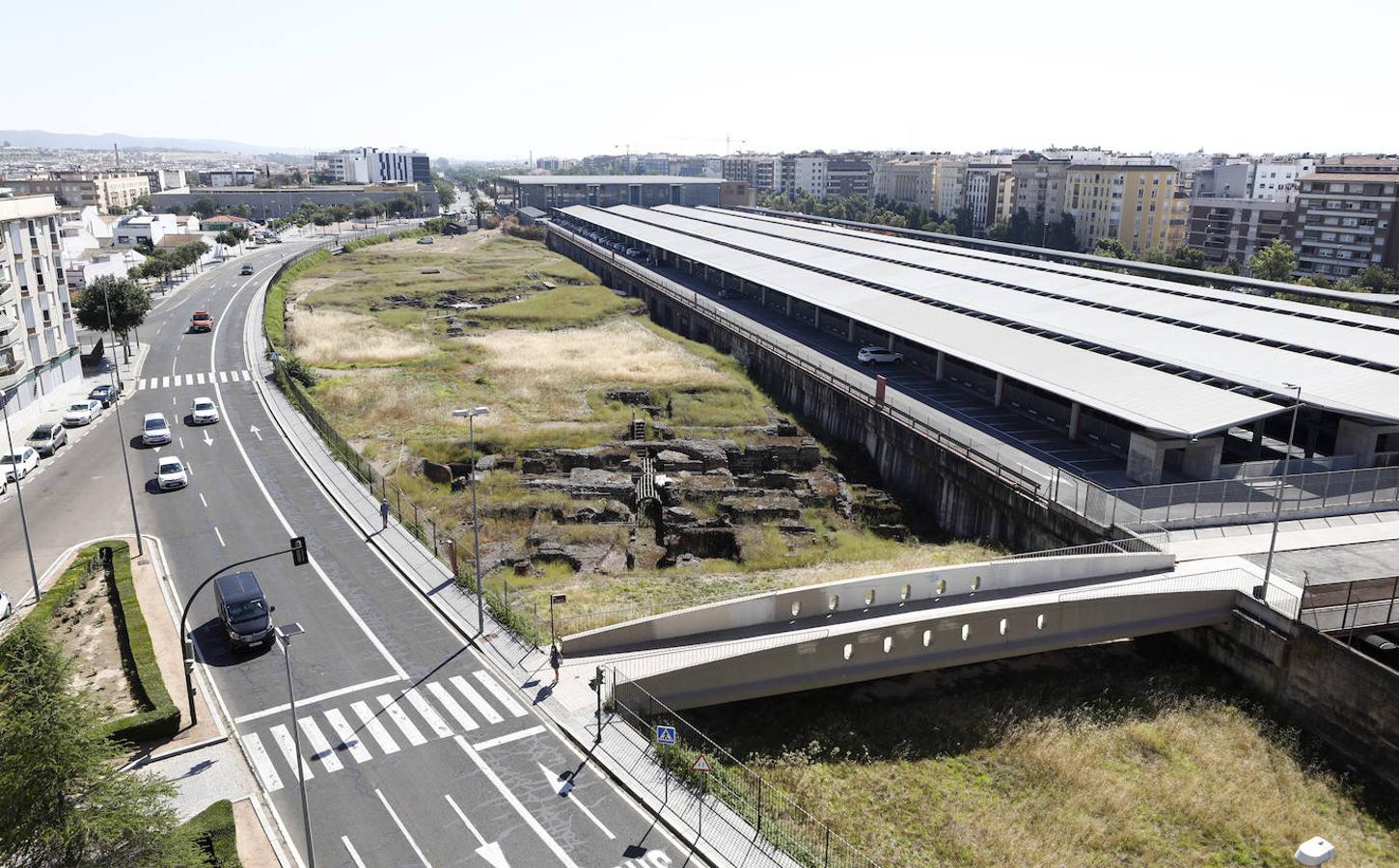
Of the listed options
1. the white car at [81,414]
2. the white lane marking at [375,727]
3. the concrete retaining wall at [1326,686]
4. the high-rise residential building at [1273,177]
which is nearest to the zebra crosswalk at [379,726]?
the white lane marking at [375,727]

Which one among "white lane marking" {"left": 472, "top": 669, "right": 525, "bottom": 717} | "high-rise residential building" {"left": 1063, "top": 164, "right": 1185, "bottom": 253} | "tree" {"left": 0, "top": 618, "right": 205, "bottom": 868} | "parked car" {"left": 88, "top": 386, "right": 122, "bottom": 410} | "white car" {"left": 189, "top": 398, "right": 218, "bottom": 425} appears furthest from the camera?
"high-rise residential building" {"left": 1063, "top": 164, "right": 1185, "bottom": 253}

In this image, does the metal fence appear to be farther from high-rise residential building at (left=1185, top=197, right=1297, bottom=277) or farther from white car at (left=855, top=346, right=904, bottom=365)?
high-rise residential building at (left=1185, top=197, right=1297, bottom=277)

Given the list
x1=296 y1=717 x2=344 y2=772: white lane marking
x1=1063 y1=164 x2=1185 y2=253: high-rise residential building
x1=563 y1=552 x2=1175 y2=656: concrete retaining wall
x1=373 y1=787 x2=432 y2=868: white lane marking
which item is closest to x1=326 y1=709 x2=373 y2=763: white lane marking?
x1=296 y1=717 x2=344 y2=772: white lane marking

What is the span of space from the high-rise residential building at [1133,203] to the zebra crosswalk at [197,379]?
123m

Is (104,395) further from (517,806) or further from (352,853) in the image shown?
Answer: (517,806)

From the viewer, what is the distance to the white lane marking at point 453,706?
2727 cm

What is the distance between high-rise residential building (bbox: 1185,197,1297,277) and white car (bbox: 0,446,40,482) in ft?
440

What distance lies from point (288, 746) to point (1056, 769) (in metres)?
22.9

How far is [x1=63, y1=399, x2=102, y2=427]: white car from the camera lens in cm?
5791

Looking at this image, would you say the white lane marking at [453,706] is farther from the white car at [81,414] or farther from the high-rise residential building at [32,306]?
the high-rise residential building at [32,306]

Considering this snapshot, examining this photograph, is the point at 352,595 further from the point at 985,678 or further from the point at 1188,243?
the point at 1188,243

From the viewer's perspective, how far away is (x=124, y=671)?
1179 inches

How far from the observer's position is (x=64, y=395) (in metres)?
64.9

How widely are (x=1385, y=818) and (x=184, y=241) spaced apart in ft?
545
